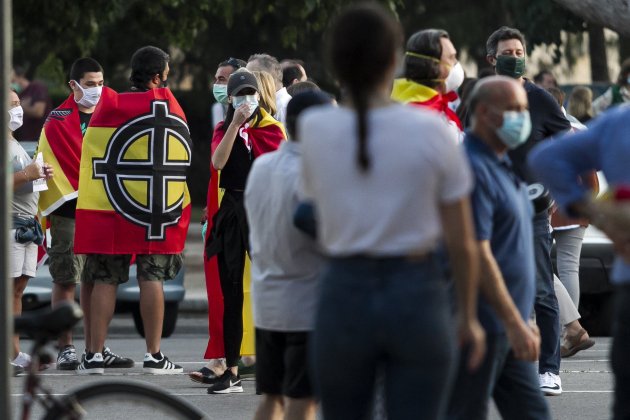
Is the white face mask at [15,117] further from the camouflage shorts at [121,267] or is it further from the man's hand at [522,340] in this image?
the man's hand at [522,340]

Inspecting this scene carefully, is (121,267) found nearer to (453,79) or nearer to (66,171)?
(66,171)

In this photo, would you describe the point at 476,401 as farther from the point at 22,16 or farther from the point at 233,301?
the point at 22,16

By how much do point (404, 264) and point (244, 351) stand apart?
198 inches

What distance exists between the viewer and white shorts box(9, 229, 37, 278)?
10312 millimetres

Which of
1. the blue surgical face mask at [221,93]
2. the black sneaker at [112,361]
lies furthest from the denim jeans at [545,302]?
the black sneaker at [112,361]

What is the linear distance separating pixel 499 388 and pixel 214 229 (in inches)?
144

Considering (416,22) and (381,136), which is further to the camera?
(416,22)

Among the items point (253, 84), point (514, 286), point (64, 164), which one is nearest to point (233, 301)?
point (253, 84)

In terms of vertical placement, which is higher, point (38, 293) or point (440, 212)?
point (440, 212)

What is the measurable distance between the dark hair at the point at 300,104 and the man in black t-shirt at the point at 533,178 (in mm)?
2271

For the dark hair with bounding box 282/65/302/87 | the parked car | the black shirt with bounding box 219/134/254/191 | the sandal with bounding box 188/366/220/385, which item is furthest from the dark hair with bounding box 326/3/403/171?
the parked car

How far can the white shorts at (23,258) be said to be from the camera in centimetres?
1031

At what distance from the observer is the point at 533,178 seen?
26.8ft

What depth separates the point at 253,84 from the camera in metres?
9.14
